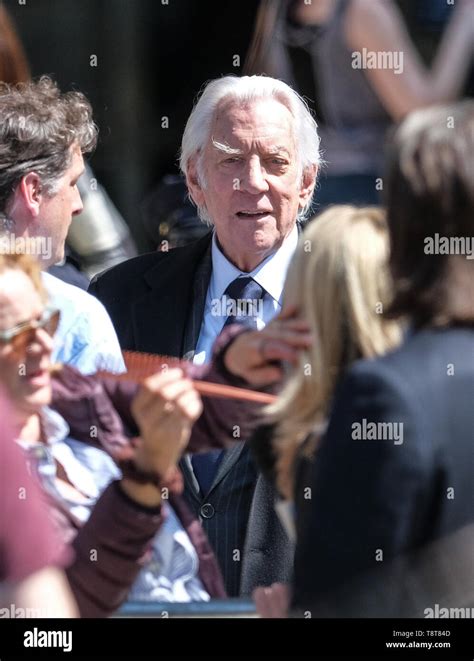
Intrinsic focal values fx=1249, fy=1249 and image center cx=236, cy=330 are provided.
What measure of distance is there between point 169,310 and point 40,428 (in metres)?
0.66

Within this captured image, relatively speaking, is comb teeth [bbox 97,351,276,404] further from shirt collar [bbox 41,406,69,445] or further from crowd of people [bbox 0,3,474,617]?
shirt collar [bbox 41,406,69,445]

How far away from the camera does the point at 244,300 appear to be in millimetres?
2996

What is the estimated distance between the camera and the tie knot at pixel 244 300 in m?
2.97

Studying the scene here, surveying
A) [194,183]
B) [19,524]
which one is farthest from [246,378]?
[194,183]

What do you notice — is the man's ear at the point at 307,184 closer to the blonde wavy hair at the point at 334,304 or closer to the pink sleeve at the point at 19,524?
the blonde wavy hair at the point at 334,304

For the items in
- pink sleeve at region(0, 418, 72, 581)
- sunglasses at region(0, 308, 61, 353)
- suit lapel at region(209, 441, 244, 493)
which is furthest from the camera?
suit lapel at region(209, 441, 244, 493)

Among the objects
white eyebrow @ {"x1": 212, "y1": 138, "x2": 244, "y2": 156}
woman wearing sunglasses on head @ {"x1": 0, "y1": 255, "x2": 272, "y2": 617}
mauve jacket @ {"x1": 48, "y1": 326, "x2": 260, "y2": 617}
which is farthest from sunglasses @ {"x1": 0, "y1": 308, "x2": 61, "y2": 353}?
white eyebrow @ {"x1": 212, "y1": 138, "x2": 244, "y2": 156}

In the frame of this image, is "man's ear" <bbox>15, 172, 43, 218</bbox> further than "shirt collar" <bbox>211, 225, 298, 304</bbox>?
No

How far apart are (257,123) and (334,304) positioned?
119 cm

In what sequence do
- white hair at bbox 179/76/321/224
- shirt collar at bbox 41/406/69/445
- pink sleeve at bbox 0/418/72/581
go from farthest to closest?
1. white hair at bbox 179/76/321/224
2. shirt collar at bbox 41/406/69/445
3. pink sleeve at bbox 0/418/72/581

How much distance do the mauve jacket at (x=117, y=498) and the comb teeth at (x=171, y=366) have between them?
0.06 ft

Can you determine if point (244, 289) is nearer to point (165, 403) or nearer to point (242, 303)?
point (242, 303)

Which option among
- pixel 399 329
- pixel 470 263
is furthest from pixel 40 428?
pixel 470 263

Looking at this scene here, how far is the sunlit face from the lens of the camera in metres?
2.22
